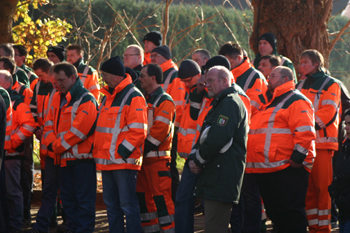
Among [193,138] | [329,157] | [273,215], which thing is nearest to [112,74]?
[193,138]

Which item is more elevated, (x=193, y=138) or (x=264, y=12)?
(x=264, y=12)

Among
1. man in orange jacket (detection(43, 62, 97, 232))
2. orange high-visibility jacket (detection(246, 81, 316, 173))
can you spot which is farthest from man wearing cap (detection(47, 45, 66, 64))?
orange high-visibility jacket (detection(246, 81, 316, 173))

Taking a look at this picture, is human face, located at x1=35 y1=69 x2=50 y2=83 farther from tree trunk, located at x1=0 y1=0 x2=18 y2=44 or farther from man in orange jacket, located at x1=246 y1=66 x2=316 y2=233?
man in orange jacket, located at x1=246 y1=66 x2=316 y2=233

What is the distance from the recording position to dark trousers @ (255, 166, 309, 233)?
19.8ft

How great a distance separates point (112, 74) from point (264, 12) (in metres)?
4.09

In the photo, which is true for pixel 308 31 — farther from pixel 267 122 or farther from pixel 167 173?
pixel 167 173

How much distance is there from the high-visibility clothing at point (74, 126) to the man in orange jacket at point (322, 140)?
3.03 m

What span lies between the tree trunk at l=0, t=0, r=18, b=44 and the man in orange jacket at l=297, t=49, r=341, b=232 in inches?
244

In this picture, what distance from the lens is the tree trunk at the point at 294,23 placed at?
9.01 m

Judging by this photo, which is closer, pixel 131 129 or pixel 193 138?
pixel 131 129

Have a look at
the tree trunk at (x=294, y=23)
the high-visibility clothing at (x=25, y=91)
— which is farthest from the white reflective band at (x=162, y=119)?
the tree trunk at (x=294, y=23)

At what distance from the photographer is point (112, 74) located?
6.25 meters

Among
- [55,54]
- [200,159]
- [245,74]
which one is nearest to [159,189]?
[200,159]

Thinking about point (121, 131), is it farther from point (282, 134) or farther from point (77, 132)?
point (282, 134)
